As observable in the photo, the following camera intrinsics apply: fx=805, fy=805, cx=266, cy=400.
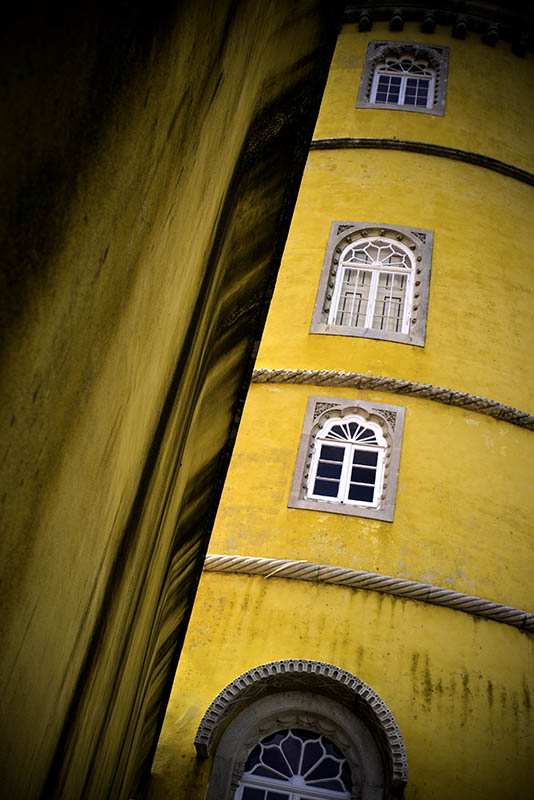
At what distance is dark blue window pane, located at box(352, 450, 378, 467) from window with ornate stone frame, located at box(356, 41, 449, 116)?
5519 mm

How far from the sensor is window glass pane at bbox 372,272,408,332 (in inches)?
364

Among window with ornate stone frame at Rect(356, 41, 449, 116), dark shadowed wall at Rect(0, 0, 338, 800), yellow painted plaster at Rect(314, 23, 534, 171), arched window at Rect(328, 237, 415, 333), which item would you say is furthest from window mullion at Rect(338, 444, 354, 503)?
window with ornate stone frame at Rect(356, 41, 449, 116)

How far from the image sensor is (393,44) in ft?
40.8

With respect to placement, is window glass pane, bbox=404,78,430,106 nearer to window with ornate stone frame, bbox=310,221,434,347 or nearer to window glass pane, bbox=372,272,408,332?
window with ornate stone frame, bbox=310,221,434,347

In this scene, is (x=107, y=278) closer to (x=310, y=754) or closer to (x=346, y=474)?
(x=310, y=754)

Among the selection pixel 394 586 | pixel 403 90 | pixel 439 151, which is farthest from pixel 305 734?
pixel 403 90

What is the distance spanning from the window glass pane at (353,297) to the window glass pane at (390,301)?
15 centimetres

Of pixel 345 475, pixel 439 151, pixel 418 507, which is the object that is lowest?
pixel 418 507

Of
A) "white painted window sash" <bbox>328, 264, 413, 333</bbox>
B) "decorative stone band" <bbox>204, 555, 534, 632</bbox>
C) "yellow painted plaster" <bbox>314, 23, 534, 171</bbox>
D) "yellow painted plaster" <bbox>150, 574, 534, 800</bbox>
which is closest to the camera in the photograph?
"yellow painted plaster" <bbox>150, 574, 534, 800</bbox>

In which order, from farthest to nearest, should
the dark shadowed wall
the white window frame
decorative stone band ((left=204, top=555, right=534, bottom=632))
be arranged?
decorative stone band ((left=204, top=555, right=534, bottom=632))
the white window frame
the dark shadowed wall

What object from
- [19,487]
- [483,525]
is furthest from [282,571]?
[19,487]

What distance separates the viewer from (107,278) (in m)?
0.95

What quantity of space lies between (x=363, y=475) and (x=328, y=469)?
357 millimetres

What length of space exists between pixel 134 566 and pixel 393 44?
12.2 metres
